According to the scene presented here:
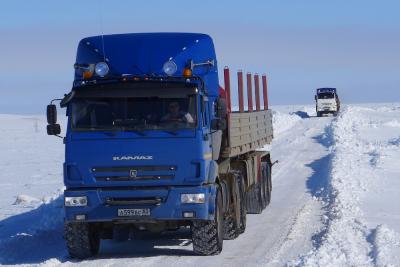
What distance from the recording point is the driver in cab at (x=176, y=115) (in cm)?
1120

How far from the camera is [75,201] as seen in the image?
36.8ft

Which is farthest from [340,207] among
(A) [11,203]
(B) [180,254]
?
(A) [11,203]

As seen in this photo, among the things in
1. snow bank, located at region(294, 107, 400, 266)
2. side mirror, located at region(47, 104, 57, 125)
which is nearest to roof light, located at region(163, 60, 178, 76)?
side mirror, located at region(47, 104, 57, 125)

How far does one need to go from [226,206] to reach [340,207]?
13.9 feet

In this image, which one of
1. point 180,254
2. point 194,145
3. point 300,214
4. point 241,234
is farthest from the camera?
point 300,214

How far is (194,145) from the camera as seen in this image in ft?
36.3

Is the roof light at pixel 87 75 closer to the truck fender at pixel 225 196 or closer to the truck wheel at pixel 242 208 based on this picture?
the truck fender at pixel 225 196

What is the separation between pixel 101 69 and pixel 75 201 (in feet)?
6.36

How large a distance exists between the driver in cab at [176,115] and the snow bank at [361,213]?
252cm

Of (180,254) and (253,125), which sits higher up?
(253,125)

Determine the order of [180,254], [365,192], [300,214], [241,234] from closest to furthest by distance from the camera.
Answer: [180,254] → [241,234] → [300,214] → [365,192]

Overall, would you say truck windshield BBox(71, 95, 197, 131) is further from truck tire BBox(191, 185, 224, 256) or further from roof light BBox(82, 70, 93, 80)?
truck tire BBox(191, 185, 224, 256)

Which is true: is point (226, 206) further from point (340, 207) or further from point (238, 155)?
point (340, 207)

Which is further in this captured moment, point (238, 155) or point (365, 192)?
point (365, 192)
